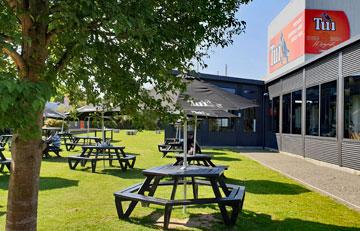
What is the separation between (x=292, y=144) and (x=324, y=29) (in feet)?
44.8

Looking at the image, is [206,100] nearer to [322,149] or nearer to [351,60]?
[351,60]

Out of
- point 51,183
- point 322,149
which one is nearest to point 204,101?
point 51,183

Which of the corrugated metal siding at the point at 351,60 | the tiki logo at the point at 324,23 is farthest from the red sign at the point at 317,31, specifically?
the corrugated metal siding at the point at 351,60

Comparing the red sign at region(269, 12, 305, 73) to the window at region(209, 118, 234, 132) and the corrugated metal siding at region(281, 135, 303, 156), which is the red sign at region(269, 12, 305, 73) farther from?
the corrugated metal siding at region(281, 135, 303, 156)

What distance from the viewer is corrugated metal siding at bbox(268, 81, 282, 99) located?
20.0 m

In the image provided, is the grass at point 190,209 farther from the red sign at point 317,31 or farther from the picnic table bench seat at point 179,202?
the red sign at point 317,31

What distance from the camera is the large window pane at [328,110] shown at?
13248 mm

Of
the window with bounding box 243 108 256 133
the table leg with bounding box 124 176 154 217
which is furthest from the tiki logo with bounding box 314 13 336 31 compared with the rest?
the table leg with bounding box 124 176 154 217

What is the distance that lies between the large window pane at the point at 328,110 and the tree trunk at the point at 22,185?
37.3 feet

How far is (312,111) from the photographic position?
1541 cm

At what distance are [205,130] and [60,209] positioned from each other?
16303 mm

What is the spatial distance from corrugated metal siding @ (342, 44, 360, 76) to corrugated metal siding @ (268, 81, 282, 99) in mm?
7582

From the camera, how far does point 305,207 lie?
6.90 m

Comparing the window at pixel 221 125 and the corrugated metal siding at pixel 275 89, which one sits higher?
the corrugated metal siding at pixel 275 89
